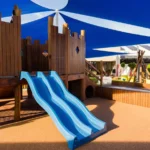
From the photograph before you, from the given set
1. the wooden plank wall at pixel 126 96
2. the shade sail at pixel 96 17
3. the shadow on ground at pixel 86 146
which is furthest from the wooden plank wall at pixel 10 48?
the wooden plank wall at pixel 126 96

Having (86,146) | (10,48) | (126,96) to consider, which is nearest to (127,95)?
(126,96)

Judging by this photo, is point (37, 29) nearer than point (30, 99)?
No

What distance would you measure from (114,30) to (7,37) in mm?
6331

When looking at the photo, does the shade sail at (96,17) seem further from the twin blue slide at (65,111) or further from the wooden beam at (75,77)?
the twin blue slide at (65,111)

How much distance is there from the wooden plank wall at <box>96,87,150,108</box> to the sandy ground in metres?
1.67

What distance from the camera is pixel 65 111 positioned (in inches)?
190

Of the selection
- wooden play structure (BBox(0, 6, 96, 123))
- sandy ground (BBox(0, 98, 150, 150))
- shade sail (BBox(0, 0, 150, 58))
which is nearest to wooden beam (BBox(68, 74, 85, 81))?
wooden play structure (BBox(0, 6, 96, 123))

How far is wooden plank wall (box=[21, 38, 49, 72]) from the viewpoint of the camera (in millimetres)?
8875

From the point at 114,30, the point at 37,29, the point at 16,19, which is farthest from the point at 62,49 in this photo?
the point at 37,29

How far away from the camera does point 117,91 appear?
30.5ft

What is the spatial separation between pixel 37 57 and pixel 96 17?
3.40 metres

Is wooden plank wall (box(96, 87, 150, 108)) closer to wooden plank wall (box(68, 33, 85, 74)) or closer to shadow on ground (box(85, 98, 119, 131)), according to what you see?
shadow on ground (box(85, 98, 119, 131))

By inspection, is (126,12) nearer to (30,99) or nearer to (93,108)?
(93,108)

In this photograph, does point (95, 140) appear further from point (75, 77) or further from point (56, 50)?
point (75, 77)
